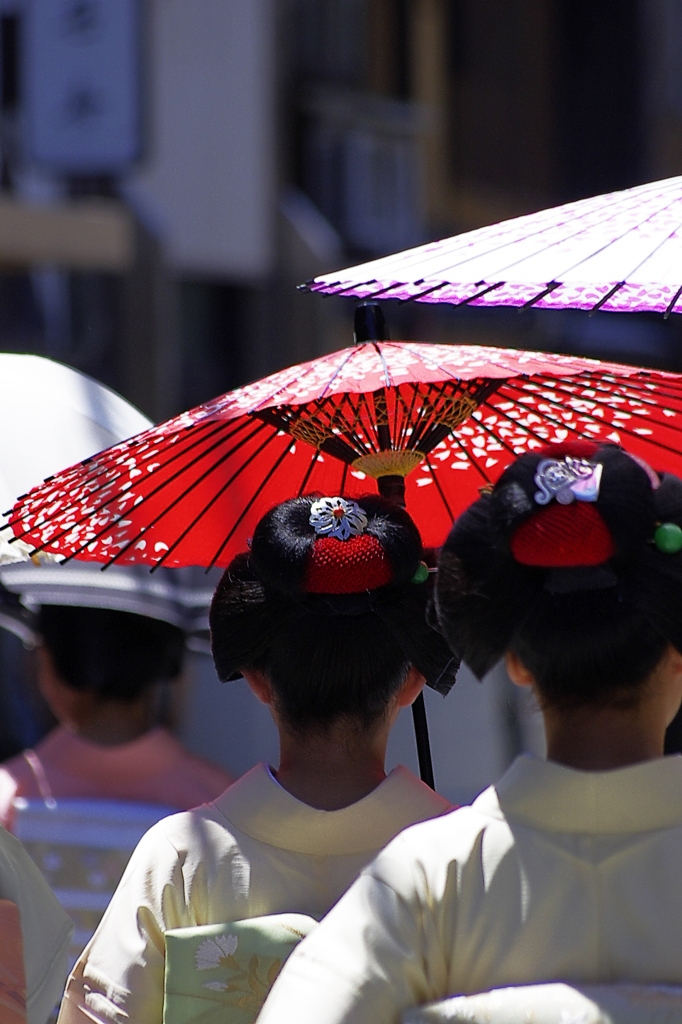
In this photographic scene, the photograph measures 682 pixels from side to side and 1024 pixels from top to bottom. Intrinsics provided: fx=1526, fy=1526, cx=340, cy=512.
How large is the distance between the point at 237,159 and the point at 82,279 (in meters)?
1.61

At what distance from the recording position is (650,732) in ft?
4.66

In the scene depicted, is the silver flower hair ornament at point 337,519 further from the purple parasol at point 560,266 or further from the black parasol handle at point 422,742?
the black parasol handle at point 422,742

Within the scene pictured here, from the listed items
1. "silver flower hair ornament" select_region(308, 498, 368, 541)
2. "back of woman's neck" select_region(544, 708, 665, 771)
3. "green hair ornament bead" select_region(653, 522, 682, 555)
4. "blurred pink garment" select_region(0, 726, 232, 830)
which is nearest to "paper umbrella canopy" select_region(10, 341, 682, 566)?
"silver flower hair ornament" select_region(308, 498, 368, 541)

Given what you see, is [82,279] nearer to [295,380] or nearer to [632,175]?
[632,175]

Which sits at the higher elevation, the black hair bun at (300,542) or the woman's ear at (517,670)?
the black hair bun at (300,542)

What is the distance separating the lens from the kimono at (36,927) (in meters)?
1.91

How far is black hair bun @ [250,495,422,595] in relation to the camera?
1.73 m

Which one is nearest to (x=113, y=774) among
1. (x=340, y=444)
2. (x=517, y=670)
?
(x=340, y=444)

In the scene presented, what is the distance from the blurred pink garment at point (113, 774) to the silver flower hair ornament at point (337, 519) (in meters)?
1.30

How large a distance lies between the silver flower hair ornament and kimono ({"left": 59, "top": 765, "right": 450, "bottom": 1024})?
0.28 m

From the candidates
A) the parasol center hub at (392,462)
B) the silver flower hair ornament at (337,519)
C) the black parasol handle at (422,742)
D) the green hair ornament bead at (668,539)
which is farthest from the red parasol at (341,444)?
the green hair ornament bead at (668,539)

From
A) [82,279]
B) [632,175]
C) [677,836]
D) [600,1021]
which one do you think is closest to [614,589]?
[677,836]

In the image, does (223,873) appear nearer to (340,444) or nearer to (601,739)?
(601,739)

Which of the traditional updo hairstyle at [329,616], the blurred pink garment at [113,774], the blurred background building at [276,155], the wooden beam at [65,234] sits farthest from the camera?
the wooden beam at [65,234]
